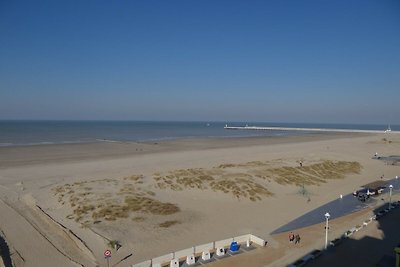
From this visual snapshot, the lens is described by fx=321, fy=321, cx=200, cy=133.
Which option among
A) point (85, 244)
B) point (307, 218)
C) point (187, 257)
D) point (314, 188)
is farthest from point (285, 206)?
point (85, 244)

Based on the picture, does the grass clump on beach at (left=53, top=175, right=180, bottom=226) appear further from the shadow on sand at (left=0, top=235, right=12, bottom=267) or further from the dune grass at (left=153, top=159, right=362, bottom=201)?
the shadow on sand at (left=0, top=235, right=12, bottom=267)

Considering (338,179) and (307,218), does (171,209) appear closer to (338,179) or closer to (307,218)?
(307,218)

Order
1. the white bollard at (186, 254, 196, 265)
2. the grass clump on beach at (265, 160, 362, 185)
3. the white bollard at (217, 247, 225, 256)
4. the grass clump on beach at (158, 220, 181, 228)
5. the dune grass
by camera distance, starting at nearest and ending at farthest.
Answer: the white bollard at (186, 254, 196, 265), the white bollard at (217, 247, 225, 256), the grass clump on beach at (158, 220, 181, 228), the dune grass, the grass clump on beach at (265, 160, 362, 185)

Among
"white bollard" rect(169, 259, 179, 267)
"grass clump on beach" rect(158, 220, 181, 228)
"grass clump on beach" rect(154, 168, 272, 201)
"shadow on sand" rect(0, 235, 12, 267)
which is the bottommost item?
"shadow on sand" rect(0, 235, 12, 267)

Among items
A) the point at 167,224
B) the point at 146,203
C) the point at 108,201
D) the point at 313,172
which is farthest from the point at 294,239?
the point at 313,172

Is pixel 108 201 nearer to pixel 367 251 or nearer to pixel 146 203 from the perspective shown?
pixel 146 203

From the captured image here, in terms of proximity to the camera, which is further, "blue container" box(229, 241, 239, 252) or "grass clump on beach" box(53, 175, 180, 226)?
"grass clump on beach" box(53, 175, 180, 226)

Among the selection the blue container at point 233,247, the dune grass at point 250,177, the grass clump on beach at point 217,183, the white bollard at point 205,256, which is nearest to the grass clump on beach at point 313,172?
the dune grass at point 250,177

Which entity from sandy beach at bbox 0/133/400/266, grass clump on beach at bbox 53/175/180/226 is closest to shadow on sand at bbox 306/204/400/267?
sandy beach at bbox 0/133/400/266

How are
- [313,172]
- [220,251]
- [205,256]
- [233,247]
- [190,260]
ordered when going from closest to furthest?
[190,260], [205,256], [220,251], [233,247], [313,172]
